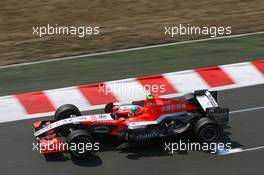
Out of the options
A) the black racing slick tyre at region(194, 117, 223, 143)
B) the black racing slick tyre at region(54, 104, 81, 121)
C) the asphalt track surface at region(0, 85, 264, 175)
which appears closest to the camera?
the asphalt track surface at region(0, 85, 264, 175)

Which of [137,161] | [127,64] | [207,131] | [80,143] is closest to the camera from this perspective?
[80,143]

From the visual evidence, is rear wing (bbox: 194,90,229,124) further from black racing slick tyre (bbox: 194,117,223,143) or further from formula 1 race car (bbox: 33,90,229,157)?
black racing slick tyre (bbox: 194,117,223,143)

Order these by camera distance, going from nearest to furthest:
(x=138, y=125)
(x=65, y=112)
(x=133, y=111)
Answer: (x=138, y=125), (x=133, y=111), (x=65, y=112)

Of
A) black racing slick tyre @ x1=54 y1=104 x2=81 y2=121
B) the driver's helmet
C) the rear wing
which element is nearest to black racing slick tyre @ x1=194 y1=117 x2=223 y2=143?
the rear wing

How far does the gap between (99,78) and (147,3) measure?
7180mm

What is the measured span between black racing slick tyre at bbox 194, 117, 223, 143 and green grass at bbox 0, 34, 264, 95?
169 inches

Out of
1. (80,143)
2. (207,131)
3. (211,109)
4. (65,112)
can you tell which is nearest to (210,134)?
(207,131)

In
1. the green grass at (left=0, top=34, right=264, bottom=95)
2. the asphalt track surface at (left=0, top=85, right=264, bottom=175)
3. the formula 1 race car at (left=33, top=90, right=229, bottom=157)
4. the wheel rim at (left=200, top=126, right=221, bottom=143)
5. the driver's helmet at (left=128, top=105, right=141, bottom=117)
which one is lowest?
the asphalt track surface at (left=0, top=85, right=264, bottom=175)

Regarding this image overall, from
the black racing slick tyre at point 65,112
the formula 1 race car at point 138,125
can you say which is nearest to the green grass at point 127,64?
the black racing slick tyre at point 65,112

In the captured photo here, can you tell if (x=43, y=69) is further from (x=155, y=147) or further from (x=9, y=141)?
(x=155, y=147)

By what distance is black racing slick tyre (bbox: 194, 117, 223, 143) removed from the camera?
34.6ft

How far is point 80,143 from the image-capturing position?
33.2ft

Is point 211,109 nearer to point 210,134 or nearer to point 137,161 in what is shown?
point 210,134

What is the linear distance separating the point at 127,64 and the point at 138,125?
17.1 ft
